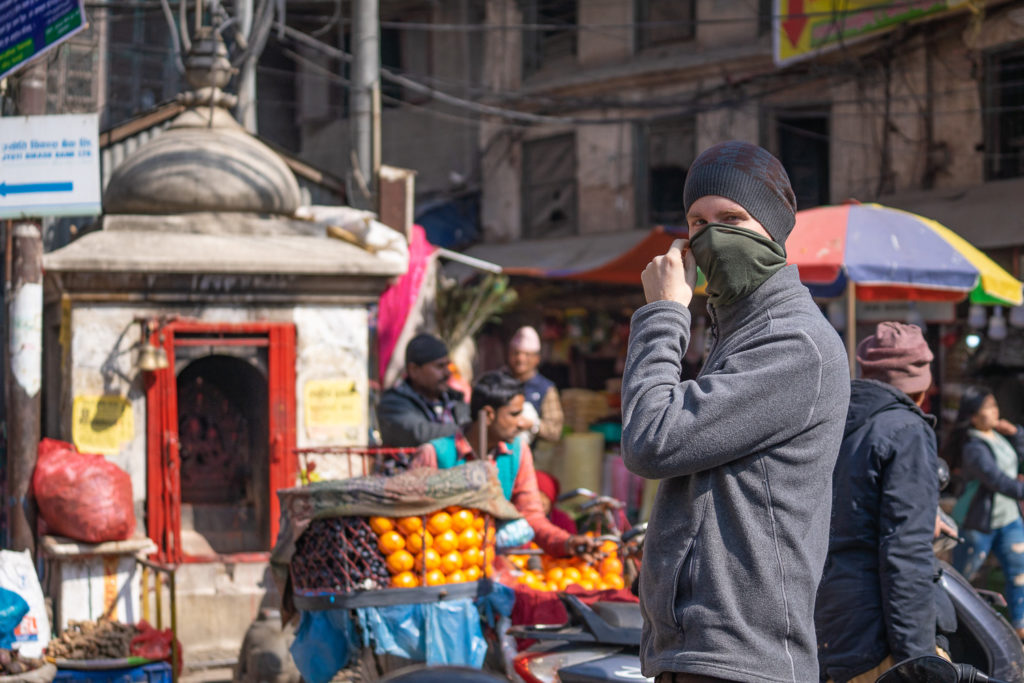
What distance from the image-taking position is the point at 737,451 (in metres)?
2.20

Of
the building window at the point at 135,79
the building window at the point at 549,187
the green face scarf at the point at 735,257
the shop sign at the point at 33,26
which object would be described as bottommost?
the green face scarf at the point at 735,257

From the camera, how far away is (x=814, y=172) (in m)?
17.5

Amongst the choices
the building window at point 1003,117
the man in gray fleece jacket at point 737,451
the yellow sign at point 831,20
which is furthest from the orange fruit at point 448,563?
the building window at point 1003,117

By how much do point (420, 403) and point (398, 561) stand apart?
2.29 meters

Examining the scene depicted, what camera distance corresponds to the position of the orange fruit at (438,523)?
4660 mm

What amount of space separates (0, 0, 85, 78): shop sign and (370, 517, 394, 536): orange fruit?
2616 mm

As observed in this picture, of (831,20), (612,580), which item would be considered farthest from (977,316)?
(612,580)

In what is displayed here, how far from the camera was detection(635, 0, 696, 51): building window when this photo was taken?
1875 cm

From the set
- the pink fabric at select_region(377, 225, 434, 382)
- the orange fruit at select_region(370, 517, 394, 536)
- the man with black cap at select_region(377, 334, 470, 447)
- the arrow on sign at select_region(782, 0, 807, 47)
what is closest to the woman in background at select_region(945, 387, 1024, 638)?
the man with black cap at select_region(377, 334, 470, 447)

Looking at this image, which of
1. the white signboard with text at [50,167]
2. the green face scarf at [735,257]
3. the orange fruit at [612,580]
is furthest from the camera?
the white signboard with text at [50,167]

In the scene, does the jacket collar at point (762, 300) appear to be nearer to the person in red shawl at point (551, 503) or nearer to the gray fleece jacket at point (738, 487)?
the gray fleece jacket at point (738, 487)

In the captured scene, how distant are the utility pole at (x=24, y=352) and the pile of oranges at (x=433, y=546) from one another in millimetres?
2642

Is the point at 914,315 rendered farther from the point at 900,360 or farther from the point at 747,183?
the point at 747,183

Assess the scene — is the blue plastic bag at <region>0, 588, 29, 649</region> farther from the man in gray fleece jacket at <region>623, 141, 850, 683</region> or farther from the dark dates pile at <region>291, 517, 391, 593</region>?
the man in gray fleece jacket at <region>623, 141, 850, 683</region>
